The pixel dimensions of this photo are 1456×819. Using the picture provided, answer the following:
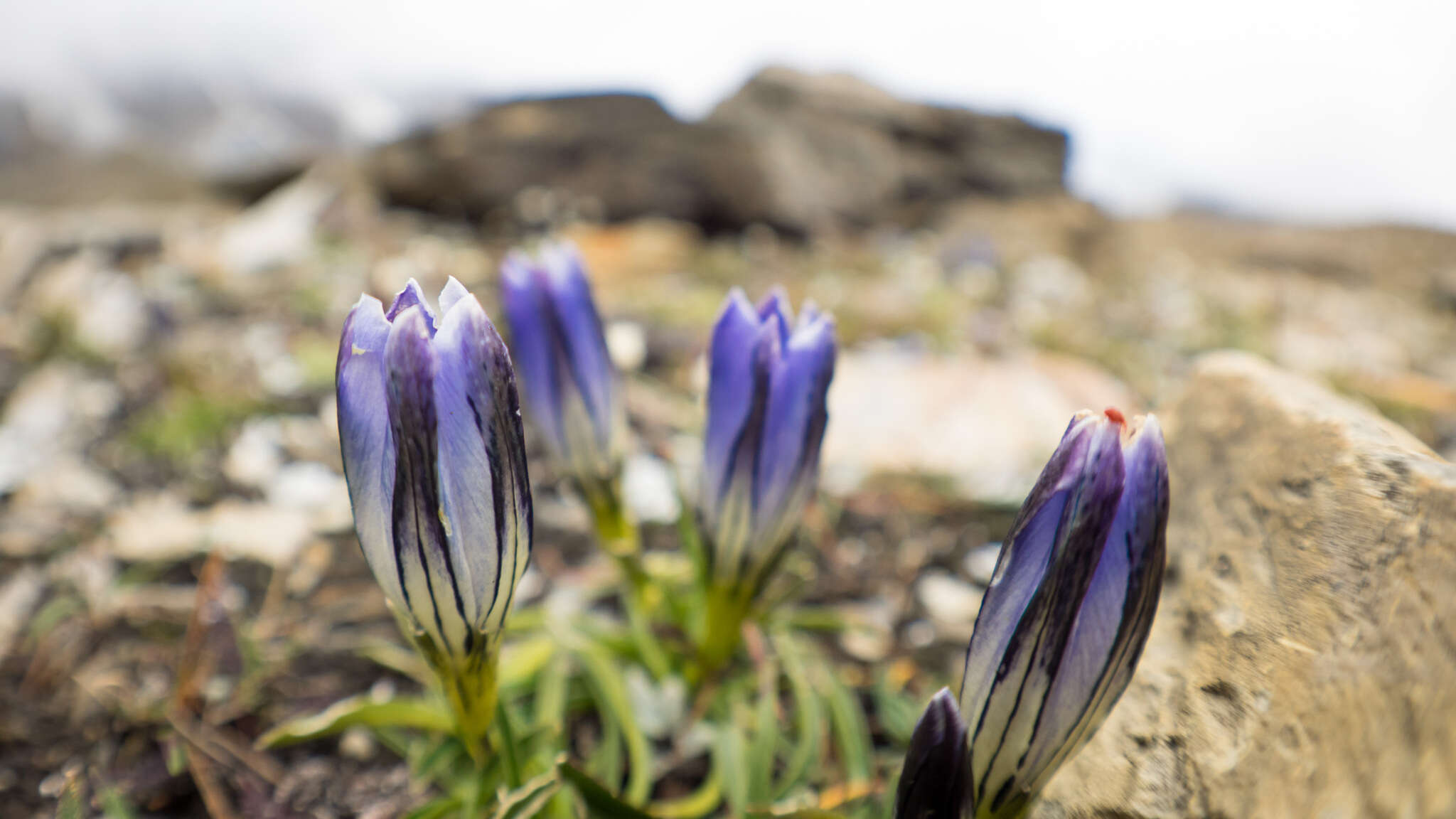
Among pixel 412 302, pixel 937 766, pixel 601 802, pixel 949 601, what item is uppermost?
pixel 412 302

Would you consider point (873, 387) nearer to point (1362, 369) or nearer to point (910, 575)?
point (910, 575)

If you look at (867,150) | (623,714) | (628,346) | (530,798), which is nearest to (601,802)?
(530,798)

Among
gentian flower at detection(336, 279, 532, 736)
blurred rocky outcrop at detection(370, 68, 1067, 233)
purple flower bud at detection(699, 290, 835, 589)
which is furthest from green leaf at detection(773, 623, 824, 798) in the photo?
blurred rocky outcrop at detection(370, 68, 1067, 233)

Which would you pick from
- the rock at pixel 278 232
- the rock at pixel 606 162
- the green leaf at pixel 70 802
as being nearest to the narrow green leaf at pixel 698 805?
the green leaf at pixel 70 802

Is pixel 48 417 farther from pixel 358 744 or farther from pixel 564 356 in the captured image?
pixel 564 356

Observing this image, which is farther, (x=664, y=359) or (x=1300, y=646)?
(x=664, y=359)

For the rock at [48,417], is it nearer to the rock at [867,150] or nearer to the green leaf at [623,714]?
the green leaf at [623,714]

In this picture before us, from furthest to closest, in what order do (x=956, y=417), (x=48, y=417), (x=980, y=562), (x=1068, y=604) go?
(x=956, y=417) < (x=48, y=417) < (x=980, y=562) < (x=1068, y=604)
